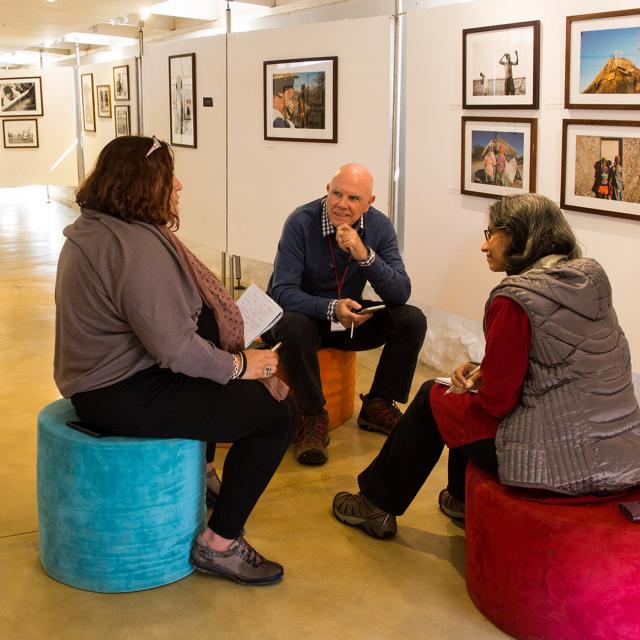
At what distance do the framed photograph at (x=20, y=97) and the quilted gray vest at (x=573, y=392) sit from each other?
1325 cm

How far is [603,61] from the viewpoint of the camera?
4.00 meters

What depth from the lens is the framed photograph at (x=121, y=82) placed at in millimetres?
9352

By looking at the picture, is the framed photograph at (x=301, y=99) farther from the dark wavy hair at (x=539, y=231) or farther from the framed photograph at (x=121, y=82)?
the framed photograph at (x=121, y=82)

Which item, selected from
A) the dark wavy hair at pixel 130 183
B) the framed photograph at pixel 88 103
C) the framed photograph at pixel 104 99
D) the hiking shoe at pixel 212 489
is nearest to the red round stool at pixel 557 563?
the hiking shoe at pixel 212 489

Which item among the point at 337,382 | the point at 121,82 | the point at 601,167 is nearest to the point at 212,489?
the point at 337,382

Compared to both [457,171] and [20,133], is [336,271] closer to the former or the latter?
[457,171]

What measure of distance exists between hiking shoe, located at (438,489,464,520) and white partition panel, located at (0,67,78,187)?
37.8 feet

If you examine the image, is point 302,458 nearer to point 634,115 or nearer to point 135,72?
point 634,115

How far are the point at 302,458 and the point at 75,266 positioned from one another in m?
1.78

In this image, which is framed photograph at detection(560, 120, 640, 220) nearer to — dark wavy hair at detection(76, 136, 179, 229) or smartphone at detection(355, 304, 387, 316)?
smartphone at detection(355, 304, 387, 316)

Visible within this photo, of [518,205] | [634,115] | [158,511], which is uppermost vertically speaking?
[634,115]

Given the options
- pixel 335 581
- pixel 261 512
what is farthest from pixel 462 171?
pixel 335 581

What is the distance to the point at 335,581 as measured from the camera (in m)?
3.19

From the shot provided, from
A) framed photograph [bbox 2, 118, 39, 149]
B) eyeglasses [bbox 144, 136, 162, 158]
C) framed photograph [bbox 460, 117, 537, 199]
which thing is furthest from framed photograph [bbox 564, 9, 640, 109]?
framed photograph [bbox 2, 118, 39, 149]
